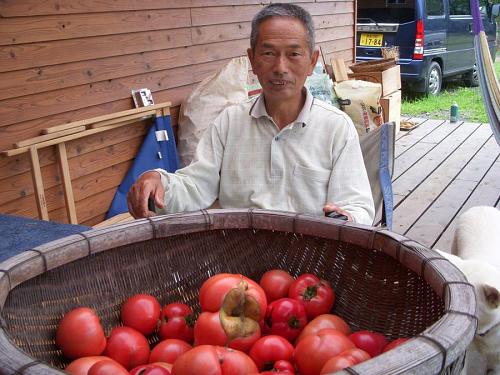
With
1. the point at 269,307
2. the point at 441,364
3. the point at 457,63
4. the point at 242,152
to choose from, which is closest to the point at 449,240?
the point at 242,152

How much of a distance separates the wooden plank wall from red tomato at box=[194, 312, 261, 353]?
1852 millimetres

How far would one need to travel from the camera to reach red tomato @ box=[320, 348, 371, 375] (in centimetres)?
86

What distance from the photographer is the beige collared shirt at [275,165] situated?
1745mm

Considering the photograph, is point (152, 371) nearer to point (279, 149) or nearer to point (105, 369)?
point (105, 369)

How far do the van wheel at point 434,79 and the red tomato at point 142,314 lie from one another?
7548 mm

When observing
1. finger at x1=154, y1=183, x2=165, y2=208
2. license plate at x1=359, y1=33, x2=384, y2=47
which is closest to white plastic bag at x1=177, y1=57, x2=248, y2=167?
finger at x1=154, y1=183, x2=165, y2=208

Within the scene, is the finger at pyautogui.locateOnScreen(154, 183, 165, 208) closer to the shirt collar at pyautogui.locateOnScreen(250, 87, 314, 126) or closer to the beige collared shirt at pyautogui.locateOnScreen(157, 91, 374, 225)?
the beige collared shirt at pyautogui.locateOnScreen(157, 91, 374, 225)

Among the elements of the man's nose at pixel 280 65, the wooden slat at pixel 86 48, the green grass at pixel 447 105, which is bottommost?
the green grass at pixel 447 105

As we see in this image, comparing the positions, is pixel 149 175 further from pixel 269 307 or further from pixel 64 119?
pixel 64 119

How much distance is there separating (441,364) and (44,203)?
92.5 inches

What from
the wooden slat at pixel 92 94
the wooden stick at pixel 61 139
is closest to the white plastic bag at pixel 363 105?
the wooden slat at pixel 92 94

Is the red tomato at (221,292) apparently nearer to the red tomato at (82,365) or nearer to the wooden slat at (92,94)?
the red tomato at (82,365)

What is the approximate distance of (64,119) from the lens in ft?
9.34

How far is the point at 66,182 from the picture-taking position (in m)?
2.82
